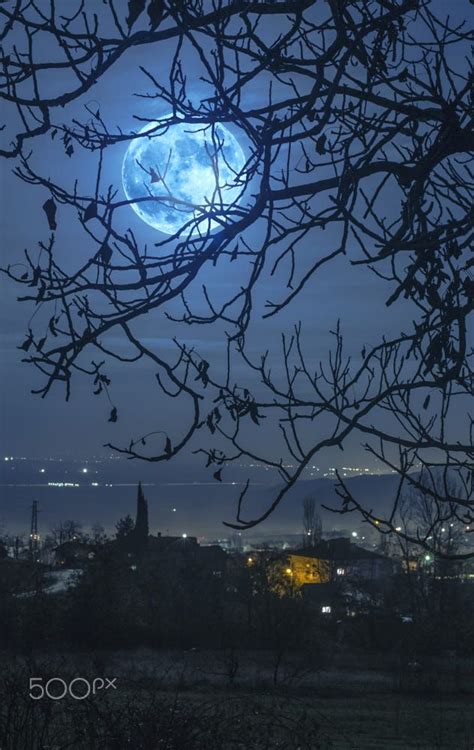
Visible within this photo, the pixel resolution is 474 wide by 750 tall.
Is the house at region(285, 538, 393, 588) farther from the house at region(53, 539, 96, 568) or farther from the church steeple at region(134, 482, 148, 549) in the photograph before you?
the house at region(53, 539, 96, 568)

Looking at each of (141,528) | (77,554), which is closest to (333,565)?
(141,528)

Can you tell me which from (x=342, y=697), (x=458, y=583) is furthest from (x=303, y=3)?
(x=458, y=583)

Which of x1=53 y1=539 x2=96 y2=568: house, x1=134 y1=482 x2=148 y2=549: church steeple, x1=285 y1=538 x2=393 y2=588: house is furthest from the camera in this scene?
x1=134 y1=482 x2=148 y2=549: church steeple

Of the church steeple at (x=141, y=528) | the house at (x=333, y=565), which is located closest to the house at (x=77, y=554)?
the church steeple at (x=141, y=528)

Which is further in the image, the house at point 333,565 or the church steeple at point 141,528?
the church steeple at point 141,528

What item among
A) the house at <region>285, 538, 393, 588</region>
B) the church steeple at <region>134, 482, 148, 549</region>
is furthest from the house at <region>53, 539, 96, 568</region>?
the house at <region>285, 538, 393, 588</region>

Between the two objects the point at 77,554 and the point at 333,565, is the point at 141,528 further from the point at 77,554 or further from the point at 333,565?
the point at 77,554

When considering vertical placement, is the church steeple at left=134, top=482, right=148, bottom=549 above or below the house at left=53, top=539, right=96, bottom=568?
above

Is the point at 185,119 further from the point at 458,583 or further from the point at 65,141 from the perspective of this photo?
the point at 458,583

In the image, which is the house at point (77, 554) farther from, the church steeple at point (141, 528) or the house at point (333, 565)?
the house at point (333, 565)

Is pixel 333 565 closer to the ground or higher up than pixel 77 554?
closer to the ground

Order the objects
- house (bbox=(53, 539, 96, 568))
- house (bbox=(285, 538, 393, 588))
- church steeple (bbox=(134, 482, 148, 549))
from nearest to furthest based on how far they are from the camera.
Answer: house (bbox=(53, 539, 96, 568)), house (bbox=(285, 538, 393, 588)), church steeple (bbox=(134, 482, 148, 549))

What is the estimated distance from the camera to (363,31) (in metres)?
3.07

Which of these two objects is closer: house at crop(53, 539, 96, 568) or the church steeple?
house at crop(53, 539, 96, 568)
